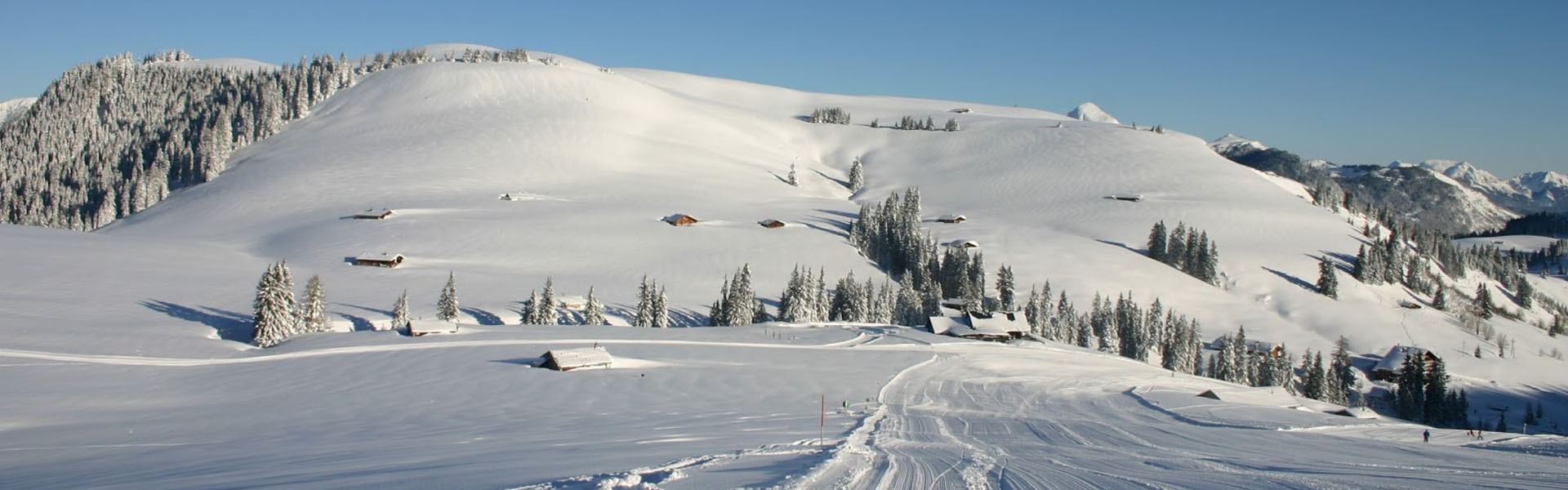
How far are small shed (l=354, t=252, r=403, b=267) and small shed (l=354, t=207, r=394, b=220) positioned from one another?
57.5 feet

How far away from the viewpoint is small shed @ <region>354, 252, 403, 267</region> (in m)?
75.4

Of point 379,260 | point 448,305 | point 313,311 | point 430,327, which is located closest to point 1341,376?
point 448,305

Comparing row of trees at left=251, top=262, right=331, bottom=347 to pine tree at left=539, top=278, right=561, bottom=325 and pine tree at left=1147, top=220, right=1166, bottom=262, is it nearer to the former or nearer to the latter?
pine tree at left=539, top=278, right=561, bottom=325

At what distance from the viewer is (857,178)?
511 feet

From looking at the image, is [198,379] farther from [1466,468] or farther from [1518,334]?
[1518,334]

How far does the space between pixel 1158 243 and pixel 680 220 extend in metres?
57.5

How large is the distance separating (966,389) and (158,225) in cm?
9734

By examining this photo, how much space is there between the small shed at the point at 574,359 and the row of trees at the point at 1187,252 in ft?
274

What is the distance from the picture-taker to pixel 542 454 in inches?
699

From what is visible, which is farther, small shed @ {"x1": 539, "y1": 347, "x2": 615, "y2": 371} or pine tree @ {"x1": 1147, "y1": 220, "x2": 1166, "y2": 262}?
pine tree @ {"x1": 1147, "y1": 220, "x2": 1166, "y2": 262}

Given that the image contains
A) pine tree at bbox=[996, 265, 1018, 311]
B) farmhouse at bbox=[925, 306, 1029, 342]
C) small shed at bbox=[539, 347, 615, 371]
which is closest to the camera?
small shed at bbox=[539, 347, 615, 371]

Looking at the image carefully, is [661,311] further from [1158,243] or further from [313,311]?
[1158,243]

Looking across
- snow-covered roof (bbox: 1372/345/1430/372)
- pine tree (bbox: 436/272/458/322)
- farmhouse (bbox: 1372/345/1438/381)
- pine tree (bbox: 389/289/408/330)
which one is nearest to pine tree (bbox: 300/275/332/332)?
pine tree (bbox: 389/289/408/330)

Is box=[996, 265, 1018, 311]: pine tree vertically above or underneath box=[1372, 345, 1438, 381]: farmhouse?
above
